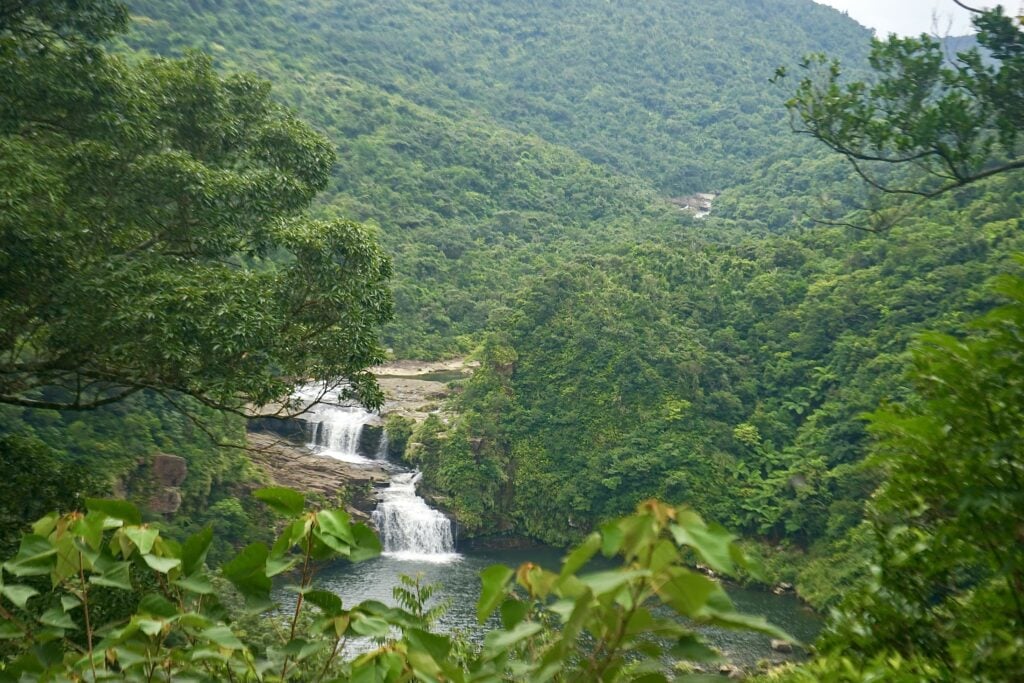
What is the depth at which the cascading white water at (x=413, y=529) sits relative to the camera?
20219mm

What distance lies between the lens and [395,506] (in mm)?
20875

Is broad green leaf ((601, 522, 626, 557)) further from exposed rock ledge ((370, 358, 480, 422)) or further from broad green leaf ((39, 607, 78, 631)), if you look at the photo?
exposed rock ledge ((370, 358, 480, 422))

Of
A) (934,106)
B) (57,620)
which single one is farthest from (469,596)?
(57,620)

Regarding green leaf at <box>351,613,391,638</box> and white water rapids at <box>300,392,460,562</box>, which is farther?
white water rapids at <box>300,392,460,562</box>

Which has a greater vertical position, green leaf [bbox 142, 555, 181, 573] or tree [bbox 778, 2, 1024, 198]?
tree [bbox 778, 2, 1024, 198]

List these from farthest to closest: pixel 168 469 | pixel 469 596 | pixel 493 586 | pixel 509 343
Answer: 1. pixel 509 343
2. pixel 168 469
3. pixel 469 596
4. pixel 493 586

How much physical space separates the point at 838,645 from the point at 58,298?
5.91 metres

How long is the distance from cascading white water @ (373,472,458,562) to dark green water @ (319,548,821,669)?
0.59 meters

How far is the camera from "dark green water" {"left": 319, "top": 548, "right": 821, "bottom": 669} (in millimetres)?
14680

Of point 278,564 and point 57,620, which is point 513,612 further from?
point 57,620

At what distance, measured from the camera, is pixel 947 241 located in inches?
903

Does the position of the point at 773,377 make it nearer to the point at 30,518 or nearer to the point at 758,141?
the point at 30,518

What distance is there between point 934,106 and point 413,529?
55.3ft

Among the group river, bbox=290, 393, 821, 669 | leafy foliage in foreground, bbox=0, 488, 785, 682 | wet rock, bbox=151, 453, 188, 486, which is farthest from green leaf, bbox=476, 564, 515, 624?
wet rock, bbox=151, 453, 188, 486
